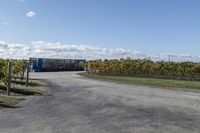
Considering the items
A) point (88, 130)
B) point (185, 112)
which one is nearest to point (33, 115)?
point (88, 130)

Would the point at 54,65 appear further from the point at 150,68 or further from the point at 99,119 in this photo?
the point at 99,119

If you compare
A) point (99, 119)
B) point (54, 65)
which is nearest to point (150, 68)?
point (54, 65)

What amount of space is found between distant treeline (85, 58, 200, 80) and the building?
14.0m

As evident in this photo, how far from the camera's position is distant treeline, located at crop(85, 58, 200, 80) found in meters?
47.3

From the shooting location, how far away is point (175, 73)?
49.4 m

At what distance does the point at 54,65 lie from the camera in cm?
7956

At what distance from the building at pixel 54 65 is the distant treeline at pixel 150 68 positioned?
14018 millimetres

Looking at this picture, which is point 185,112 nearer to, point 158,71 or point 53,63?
point 158,71

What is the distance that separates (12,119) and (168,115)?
615 centimetres

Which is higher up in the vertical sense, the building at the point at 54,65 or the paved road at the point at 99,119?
the building at the point at 54,65

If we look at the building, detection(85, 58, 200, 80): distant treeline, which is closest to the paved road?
detection(85, 58, 200, 80): distant treeline

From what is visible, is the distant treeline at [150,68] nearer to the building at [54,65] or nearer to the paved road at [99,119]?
the building at [54,65]

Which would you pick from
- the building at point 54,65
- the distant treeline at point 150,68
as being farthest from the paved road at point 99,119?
the building at point 54,65

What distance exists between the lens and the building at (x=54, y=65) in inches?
2886
